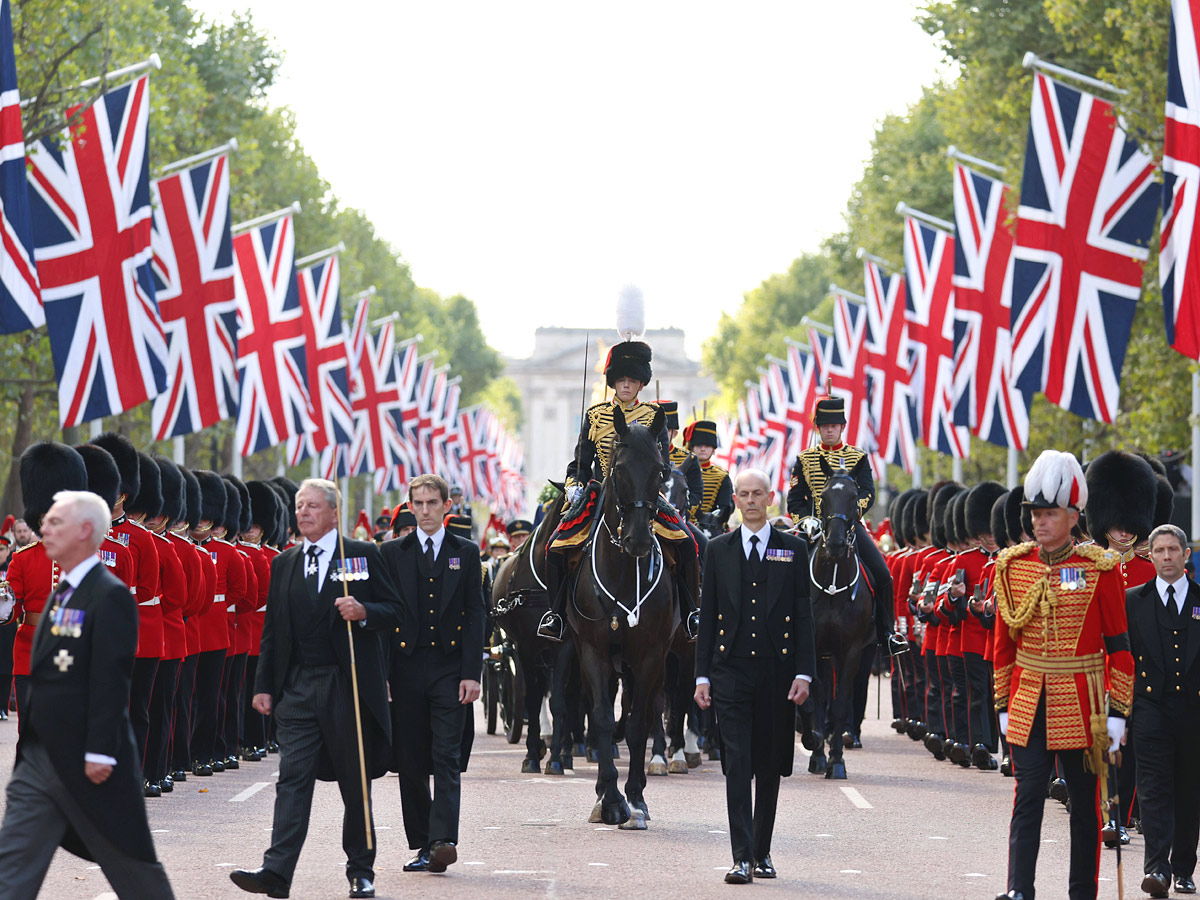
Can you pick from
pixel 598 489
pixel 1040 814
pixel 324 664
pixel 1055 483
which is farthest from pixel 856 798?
pixel 1055 483

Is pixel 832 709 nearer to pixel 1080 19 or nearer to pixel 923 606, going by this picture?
pixel 923 606

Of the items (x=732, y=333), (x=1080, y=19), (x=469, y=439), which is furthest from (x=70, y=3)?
(x=732, y=333)

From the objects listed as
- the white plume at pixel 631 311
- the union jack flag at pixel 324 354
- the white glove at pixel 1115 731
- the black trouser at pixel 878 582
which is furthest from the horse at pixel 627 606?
the union jack flag at pixel 324 354

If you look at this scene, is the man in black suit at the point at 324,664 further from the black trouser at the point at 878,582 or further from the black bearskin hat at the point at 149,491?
the black trouser at the point at 878,582

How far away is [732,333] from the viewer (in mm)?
107125

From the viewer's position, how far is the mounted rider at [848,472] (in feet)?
54.6

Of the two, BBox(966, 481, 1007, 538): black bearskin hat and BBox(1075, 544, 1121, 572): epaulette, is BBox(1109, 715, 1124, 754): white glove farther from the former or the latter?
BBox(966, 481, 1007, 538): black bearskin hat

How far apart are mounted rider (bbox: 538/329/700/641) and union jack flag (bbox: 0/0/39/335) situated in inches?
236

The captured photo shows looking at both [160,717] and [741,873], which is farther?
[160,717]

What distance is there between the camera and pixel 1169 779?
10.5 metres

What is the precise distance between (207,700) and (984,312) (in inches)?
606

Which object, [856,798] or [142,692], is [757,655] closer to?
[856,798]

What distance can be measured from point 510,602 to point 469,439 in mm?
58447

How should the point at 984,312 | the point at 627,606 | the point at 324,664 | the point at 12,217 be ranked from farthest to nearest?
1. the point at 984,312
2. the point at 12,217
3. the point at 627,606
4. the point at 324,664
